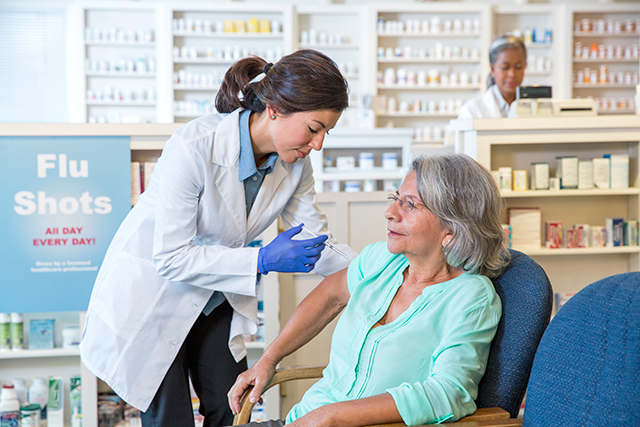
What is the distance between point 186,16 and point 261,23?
799 millimetres

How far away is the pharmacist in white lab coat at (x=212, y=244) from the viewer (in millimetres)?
1393

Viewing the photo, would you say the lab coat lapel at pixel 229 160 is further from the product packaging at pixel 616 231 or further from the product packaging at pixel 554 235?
the product packaging at pixel 616 231

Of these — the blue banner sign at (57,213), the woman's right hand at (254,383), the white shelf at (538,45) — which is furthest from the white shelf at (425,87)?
the woman's right hand at (254,383)

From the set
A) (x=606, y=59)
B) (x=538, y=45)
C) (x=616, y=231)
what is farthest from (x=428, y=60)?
(x=616, y=231)

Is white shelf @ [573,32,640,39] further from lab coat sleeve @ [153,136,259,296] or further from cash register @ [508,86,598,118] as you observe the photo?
lab coat sleeve @ [153,136,259,296]

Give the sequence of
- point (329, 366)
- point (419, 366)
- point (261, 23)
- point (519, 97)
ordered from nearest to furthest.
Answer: point (419, 366) → point (329, 366) → point (519, 97) → point (261, 23)

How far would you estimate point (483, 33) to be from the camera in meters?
5.84

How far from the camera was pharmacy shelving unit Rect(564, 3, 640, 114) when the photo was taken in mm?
6027

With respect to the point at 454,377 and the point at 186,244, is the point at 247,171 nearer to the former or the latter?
the point at 186,244

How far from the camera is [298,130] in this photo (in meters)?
1.37

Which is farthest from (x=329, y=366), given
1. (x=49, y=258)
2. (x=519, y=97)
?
(x=519, y=97)

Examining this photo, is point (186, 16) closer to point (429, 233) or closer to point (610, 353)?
point (429, 233)

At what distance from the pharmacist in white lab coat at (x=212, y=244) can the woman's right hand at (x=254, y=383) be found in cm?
19

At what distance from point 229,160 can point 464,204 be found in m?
0.62
